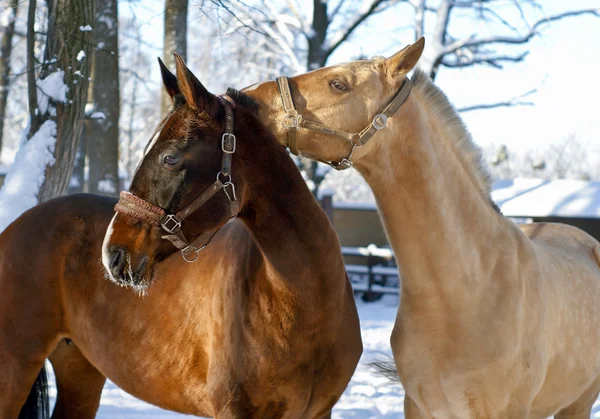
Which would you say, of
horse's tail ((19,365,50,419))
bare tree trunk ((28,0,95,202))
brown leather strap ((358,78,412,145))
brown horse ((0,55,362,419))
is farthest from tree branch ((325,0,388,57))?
brown leather strap ((358,78,412,145))

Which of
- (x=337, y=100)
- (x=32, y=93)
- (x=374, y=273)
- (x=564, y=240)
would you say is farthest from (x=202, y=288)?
(x=374, y=273)

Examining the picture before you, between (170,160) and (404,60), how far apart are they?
3.27ft

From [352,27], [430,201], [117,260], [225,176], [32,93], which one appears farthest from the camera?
[352,27]

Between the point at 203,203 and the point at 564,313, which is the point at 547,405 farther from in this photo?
the point at 203,203

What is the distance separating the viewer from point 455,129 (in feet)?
9.33

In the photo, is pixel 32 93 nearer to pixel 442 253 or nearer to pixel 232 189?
pixel 232 189

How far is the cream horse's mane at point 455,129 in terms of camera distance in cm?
277

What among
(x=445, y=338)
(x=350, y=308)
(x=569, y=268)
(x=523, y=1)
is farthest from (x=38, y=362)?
(x=523, y=1)

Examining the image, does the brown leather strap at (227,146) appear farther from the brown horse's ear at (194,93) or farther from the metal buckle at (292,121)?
the metal buckle at (292,121)

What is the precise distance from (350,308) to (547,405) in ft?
3.54

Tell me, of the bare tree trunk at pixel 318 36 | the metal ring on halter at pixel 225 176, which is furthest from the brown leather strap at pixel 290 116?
the bare tree trunk at pixel 318 36

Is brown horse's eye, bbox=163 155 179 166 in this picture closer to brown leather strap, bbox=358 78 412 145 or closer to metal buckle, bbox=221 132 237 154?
metal buckle, bbox=221 132 237 154

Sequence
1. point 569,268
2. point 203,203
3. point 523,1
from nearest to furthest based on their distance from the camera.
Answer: point 203,203 → point 569,268 → point 523,1

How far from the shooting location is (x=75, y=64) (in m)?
5.54
